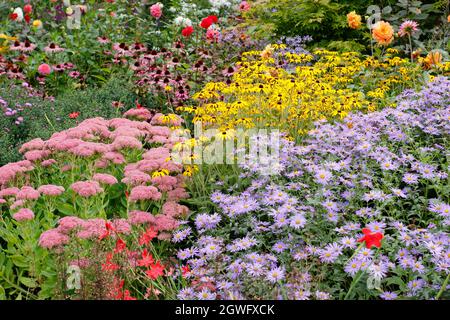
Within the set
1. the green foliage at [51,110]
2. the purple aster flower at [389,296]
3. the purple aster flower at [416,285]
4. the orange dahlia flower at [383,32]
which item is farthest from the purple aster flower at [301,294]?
the orange dahlia flower at [383,32]

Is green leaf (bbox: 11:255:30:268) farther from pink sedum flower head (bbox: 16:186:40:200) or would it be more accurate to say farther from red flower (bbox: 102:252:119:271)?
red flower (bbox: 102:252:119:271)

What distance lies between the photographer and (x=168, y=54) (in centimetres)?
649

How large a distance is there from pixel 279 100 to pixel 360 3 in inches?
142

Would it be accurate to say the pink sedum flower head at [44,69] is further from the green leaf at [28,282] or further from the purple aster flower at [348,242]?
the purple aster flower at [348,242]

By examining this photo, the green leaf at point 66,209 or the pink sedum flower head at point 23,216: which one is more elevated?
the pink sedum flower head at point 23,216

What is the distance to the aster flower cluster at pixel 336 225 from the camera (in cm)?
270

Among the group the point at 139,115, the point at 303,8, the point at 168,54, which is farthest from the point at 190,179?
the point at 303,8

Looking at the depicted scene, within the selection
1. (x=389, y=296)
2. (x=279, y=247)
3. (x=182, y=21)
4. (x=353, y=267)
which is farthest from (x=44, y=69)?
(x=389, y=296)

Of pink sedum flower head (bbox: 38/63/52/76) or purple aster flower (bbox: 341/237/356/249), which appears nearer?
purple aster flower (bbox: 341/237/356/249)

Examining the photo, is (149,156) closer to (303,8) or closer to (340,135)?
(340,135)

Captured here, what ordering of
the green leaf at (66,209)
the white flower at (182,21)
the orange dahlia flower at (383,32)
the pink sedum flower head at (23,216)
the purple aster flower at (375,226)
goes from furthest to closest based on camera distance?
the white flower at (182,21) < the orange dahlia flower at (383,32) < the green leaf at (66,209) < the pink sedum flower head at (23,216) < the purple aster flower at (375,226)

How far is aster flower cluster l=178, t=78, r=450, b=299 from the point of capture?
2697mm

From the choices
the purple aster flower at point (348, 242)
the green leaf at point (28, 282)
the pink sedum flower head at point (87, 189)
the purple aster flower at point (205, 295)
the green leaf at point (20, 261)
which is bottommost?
the green leaf at point (28, 282)

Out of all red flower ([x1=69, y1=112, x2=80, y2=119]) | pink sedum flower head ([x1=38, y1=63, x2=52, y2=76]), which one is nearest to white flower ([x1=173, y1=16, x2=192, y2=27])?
pink sedum flower head ([x1=38, y1=63, x2=52, y2=76])
